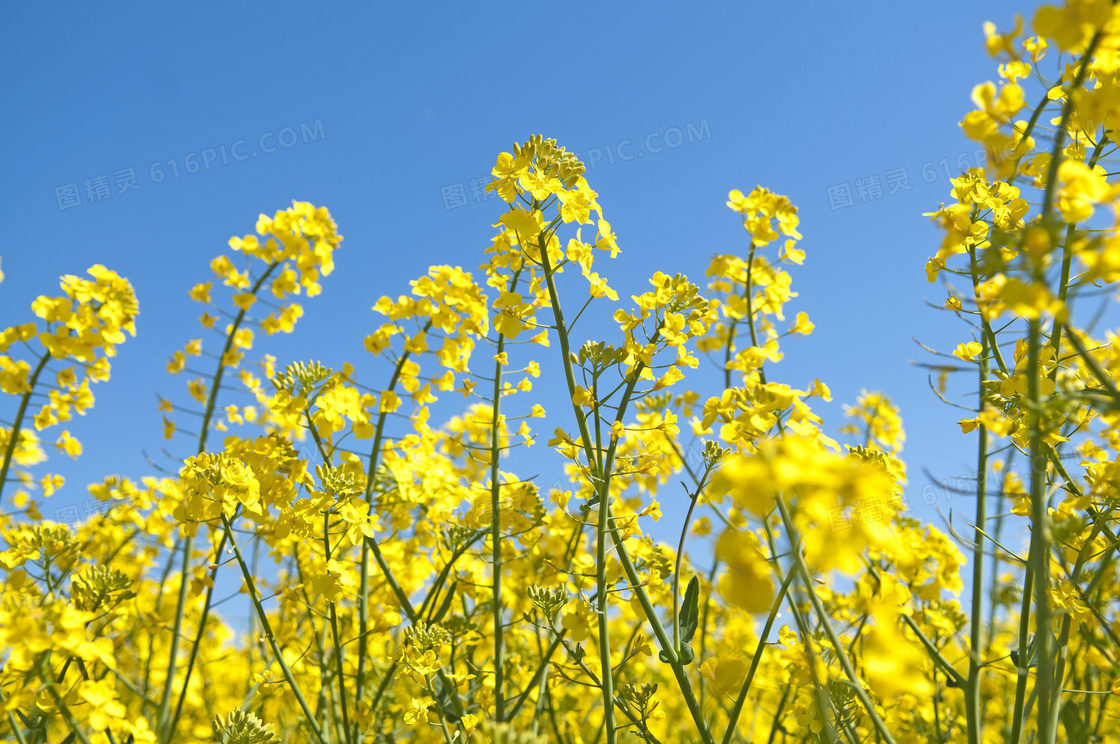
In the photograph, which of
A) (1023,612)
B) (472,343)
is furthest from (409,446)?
(1023,612)

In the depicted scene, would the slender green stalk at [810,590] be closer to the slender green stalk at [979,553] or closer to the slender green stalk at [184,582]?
the slender green stalk at [979,553]

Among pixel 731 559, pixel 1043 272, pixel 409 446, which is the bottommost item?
pixel 731 559

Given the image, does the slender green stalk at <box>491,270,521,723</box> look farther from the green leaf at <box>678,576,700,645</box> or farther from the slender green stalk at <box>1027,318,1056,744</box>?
the slender green stalk at <box>1027,318,1056,744</box>

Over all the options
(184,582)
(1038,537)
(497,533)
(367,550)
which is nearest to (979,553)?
(1038,537)

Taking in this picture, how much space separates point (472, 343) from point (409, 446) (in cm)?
51

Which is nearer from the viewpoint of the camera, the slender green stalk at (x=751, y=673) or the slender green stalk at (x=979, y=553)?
the slender green stalk at (x=751, y=673)

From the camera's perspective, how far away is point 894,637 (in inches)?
29.7

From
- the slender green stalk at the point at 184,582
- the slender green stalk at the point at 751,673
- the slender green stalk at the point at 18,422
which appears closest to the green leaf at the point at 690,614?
the slender green stalk at the point at 751,673

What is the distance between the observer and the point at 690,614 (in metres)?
1.96

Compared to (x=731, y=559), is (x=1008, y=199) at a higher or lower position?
higher

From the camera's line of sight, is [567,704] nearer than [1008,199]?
No

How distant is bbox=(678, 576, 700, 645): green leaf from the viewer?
6.29ft

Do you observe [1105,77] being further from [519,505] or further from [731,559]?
[519,505]

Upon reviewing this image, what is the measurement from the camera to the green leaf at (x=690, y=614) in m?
1.92
